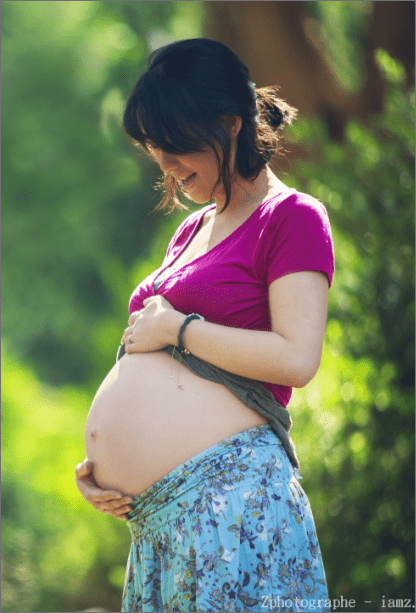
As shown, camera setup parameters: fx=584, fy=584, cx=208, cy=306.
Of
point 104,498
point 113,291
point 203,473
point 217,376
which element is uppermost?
point 217,376

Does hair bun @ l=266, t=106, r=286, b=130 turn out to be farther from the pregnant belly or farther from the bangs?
the pregnant belly

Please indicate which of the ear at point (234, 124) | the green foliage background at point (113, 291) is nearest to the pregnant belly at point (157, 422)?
the ear at point (234, 124)

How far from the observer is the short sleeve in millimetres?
1197

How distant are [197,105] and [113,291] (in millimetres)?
2925

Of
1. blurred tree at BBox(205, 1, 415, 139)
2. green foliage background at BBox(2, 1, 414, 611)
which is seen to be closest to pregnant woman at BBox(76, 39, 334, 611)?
green foliage background at BBox(2, 1, 414, 611)

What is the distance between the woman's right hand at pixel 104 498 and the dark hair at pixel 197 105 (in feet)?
2.40

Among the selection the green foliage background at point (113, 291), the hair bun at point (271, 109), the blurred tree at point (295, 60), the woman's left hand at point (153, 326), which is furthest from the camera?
the blurred tree at point (295, 60)

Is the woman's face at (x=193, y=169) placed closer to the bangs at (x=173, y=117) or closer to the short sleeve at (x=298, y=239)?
the bangs at (x=173, y=117)

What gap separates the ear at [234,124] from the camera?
137 cm

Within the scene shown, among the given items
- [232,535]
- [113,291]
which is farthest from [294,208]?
[113,291]

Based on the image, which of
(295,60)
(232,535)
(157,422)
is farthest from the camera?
(295,60)

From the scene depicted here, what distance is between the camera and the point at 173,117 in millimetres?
1302

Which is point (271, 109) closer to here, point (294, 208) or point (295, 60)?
point (294, 208)

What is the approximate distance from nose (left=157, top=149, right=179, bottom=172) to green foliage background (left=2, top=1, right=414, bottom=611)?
4.11 ft
